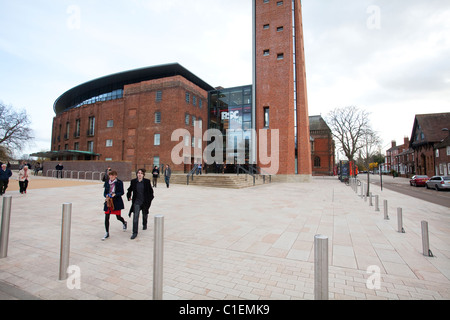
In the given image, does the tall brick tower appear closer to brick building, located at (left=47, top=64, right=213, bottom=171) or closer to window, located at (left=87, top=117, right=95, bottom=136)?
brick building, located at (left=47, top=64, right=213, bottom=171)

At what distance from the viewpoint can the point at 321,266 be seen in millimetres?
2250

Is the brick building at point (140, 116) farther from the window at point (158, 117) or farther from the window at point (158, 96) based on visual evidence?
the window at point (158, 117)

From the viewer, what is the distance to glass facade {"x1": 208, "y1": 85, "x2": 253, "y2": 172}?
31.0 m

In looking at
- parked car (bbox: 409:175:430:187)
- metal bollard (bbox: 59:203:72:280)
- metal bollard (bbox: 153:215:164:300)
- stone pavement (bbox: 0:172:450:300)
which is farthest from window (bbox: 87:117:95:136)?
parked car (bbox: 409:175:430:187)

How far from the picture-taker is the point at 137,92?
3366 cm

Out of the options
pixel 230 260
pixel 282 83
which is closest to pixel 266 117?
pixel 282 83

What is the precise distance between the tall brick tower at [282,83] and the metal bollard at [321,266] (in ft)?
87.2

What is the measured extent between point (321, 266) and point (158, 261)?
1825 mm

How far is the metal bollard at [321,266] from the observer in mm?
2223

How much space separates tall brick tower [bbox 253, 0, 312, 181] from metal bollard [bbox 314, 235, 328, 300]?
26566 mm

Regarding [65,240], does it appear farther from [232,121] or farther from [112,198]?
[232,121]
